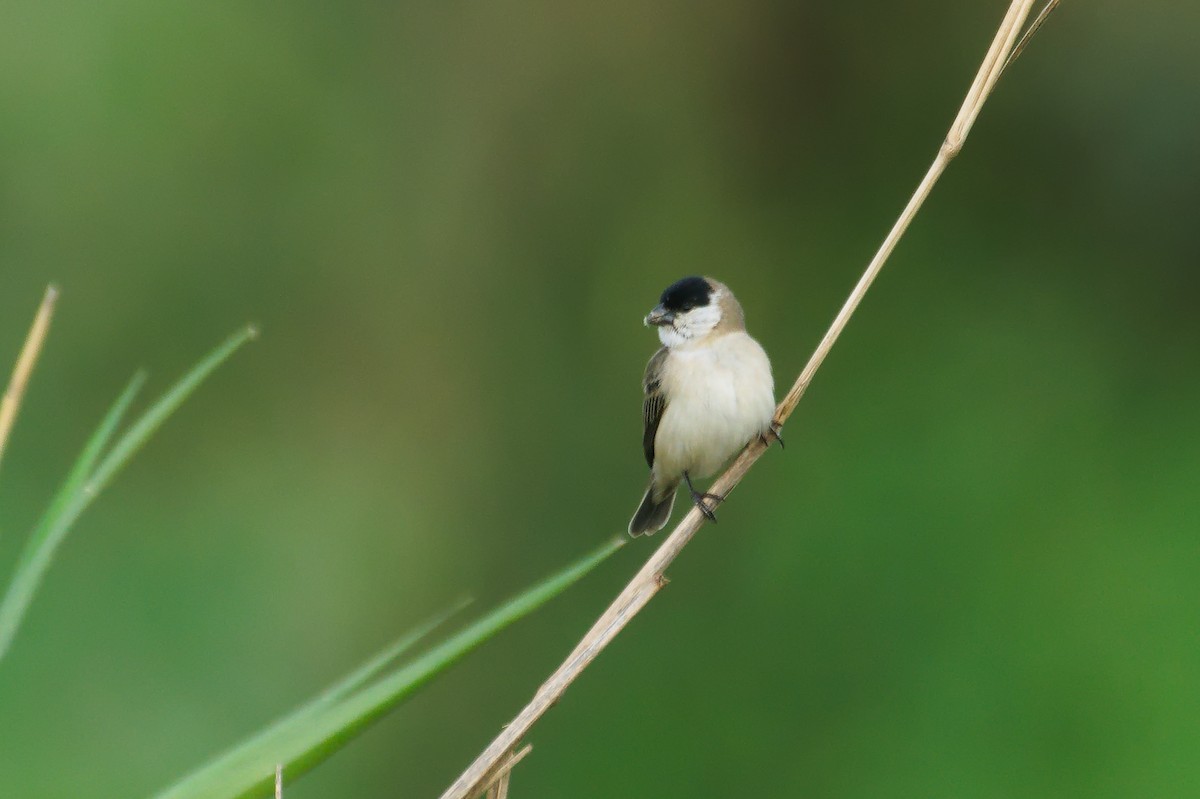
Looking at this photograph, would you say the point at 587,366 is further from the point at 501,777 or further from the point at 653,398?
the point at 501,777

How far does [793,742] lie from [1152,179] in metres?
3.46

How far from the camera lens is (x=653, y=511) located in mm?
4086

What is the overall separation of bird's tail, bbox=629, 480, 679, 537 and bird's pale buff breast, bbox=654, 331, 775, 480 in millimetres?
307

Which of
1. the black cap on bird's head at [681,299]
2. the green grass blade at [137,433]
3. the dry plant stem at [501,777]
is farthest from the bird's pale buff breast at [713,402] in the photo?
the green grass blade at [137,433]

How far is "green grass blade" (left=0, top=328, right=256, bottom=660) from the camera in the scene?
1244 millimetres

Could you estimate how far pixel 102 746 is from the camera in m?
5.62

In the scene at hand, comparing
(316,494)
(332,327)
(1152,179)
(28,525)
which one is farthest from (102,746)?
(1152,179)

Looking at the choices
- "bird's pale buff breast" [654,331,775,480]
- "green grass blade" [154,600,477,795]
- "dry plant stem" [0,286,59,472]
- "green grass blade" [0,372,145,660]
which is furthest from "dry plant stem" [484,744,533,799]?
"bird's pale buff breast" [654,331,775,480]

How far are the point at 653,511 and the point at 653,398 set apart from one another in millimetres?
495

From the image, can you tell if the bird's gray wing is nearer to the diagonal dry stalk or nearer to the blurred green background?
the diagonal dry stalk

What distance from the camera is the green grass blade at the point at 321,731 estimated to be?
116 cm

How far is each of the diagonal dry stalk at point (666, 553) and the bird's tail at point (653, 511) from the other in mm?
1675

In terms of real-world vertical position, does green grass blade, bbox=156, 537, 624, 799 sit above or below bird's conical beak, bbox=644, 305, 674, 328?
above

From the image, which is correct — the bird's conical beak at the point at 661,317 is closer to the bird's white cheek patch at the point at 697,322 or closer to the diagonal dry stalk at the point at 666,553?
the bird's white cheek patch at the point at 697,322
